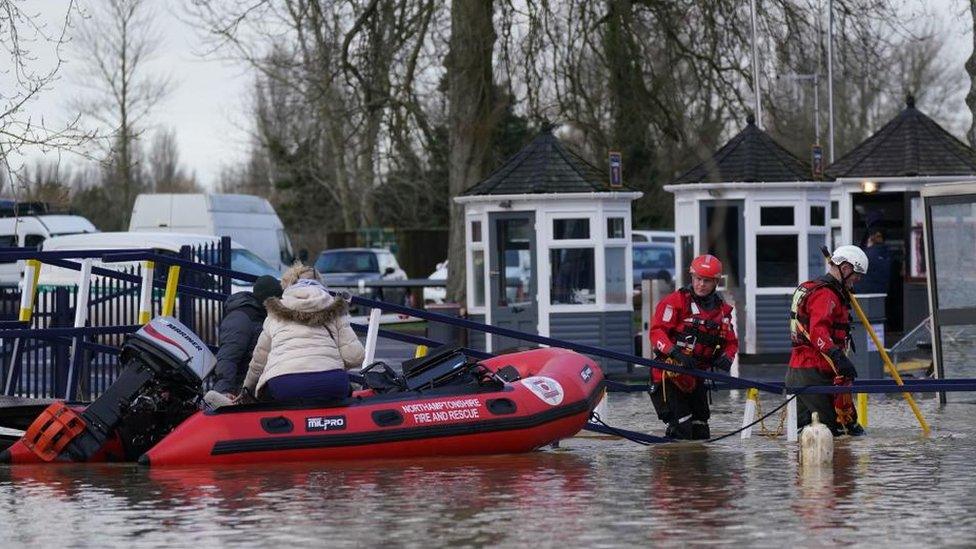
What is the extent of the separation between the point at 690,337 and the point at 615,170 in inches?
380

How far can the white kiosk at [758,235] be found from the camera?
23.8 meters

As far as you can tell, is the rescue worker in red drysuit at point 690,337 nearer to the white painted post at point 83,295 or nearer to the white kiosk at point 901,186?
the white painted post at point 83,295

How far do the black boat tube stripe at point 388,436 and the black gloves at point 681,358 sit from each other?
1177 millimetres

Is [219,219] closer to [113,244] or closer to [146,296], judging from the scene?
[113,244]

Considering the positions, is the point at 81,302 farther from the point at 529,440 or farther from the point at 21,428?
the point at 529,440

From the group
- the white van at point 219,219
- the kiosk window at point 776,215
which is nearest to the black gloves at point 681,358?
the kiosk window at point 776,215

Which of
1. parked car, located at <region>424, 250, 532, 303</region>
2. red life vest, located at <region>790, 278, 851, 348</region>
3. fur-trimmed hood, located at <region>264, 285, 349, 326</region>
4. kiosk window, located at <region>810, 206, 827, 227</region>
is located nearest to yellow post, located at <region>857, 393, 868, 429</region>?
red life vest, located at <region>790, 278, 851, 348</region>

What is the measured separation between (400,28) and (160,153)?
72.6 metres

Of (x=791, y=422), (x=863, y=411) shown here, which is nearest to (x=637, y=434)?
(x=791, y=422)

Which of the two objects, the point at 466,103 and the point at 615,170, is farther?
the point at 466,103

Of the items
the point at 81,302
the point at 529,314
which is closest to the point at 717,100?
the point at 529,314

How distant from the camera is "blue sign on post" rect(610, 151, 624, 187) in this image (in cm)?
2312

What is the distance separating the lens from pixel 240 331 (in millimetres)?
13000

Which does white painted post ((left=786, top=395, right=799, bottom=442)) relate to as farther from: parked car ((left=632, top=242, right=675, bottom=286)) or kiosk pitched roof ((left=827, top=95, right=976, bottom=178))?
parked car ((left=632, top=242, right=675, bottom=286))
